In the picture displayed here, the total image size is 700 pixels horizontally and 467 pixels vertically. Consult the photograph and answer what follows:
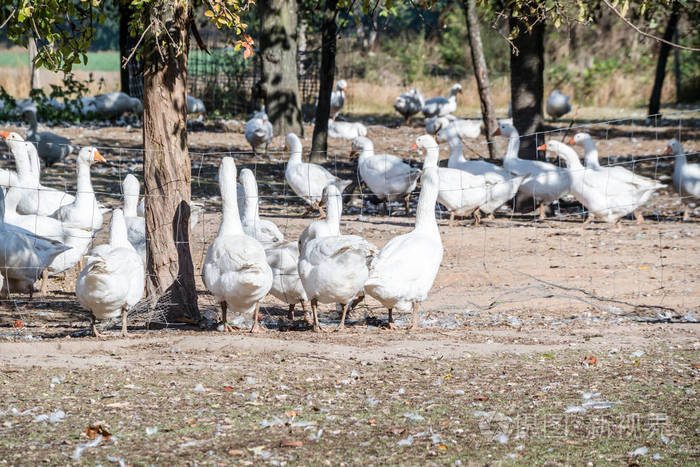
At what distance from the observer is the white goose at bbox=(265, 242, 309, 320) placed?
8.23 meters

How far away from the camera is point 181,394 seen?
5.52 meters

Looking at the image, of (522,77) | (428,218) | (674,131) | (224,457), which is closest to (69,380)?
(224,457)

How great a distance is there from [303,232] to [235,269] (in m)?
1.57

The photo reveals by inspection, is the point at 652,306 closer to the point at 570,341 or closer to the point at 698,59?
the point at 570,341

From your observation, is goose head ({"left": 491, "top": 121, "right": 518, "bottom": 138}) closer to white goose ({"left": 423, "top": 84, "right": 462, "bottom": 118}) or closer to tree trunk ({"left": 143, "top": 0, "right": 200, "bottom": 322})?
tree trunk ({"left": 143, "top": 0, "right": 200, "bottom": 322})

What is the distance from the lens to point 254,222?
892 centimetres

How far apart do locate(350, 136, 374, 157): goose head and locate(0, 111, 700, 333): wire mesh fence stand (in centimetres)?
85

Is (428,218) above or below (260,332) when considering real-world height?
above

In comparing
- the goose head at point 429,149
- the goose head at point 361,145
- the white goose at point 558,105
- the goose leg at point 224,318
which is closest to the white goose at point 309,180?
the goose head at point 361,145

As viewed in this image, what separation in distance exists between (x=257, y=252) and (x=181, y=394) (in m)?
1.91

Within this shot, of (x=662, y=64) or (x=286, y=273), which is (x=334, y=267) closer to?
(x=286, y=273)

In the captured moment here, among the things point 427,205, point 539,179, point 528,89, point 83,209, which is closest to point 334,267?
point 427,205

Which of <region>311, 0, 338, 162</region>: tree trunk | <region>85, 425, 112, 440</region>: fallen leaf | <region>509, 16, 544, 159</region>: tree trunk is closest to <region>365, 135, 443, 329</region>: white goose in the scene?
<region>85, 425, 112, 440</region>: fallen leaf

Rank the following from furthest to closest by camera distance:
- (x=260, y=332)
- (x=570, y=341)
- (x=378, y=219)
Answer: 1. (x=378, y=219)
2. (x=260, y=332)
3. (x=570, y=341)
